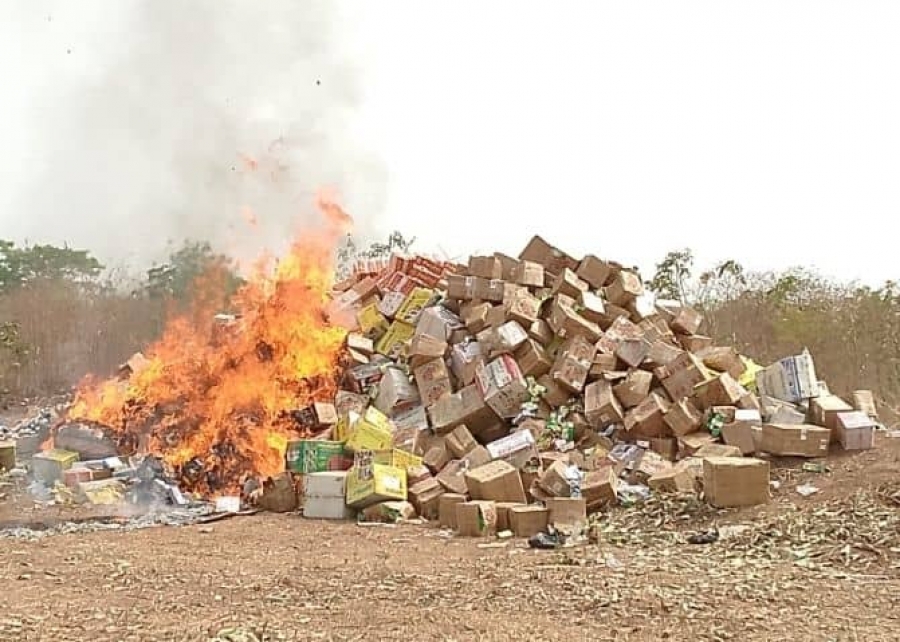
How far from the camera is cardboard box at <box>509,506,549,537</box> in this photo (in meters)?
7.38

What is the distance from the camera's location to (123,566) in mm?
6289

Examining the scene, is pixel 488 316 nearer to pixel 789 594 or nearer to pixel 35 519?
pixel 35 519

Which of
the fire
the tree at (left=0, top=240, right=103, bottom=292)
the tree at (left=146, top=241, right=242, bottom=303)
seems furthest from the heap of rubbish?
→ the tree at (left=0, top=240, right=103, bottom=292)

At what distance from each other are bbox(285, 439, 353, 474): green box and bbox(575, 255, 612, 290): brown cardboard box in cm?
367

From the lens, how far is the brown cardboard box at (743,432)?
8828mm

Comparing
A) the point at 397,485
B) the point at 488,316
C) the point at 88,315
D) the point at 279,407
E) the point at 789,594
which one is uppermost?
the point at 88,315

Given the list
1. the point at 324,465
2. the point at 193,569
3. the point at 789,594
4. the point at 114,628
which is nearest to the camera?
the point at 114,628

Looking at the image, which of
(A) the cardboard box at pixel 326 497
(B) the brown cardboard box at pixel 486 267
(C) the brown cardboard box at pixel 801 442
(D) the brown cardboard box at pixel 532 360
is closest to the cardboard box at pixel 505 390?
(D) the brown cardboard box at pixel 532 360

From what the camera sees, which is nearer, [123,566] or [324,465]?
[123,566]

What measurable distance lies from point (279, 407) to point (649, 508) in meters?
4.69

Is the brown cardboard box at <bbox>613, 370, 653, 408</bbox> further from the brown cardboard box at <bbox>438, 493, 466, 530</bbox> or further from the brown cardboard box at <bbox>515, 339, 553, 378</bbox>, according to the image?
the brown cardboard box at <bbox>438, 493, 466, 530</bbox>

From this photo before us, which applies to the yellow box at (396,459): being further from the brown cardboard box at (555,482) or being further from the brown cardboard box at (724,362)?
the brown cardboard box at (724,362)

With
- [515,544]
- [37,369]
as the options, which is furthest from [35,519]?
[37,369]

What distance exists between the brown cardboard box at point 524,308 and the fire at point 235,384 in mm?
2296
